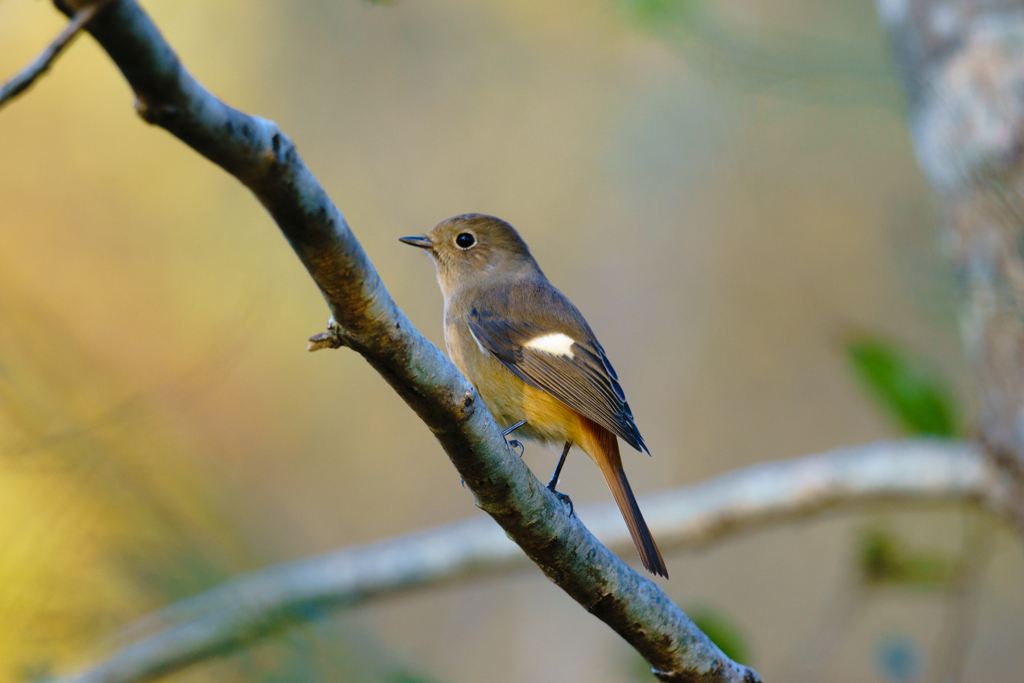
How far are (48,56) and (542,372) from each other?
6.51 feet

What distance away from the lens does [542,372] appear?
2701 mm

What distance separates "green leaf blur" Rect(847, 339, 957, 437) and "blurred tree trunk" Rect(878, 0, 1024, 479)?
0.16 m

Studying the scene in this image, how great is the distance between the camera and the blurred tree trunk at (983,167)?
3.35 m

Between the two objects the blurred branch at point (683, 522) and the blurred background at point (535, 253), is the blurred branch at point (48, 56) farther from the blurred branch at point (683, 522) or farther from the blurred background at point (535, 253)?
the blurred background at point (535, 253)

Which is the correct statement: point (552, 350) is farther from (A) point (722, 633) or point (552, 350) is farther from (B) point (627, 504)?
(A) point (722, 633)

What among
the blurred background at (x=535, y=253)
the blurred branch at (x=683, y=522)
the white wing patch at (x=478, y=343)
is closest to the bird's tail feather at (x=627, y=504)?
the white wing patch at (x=478, y=343)

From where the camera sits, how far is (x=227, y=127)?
1.01m

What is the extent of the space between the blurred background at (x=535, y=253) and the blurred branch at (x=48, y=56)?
183 inches

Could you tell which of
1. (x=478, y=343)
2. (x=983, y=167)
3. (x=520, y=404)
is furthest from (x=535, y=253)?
(x=520, y=404)

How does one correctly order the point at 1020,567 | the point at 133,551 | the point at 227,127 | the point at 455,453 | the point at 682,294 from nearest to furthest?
the point at 227,127 → the point at 455,453 → the point at 133,551 → the point at 1020,567 → the point at 682,294

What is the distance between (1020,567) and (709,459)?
Answer: 256cm

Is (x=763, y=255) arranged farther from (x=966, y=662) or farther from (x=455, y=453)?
(x=455, y=453)

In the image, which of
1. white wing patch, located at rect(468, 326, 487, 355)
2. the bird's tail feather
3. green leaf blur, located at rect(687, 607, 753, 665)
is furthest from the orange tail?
green leaf blur, located at rect(687, 607, 753, 665)

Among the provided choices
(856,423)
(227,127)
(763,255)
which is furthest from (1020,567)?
(227,127)
